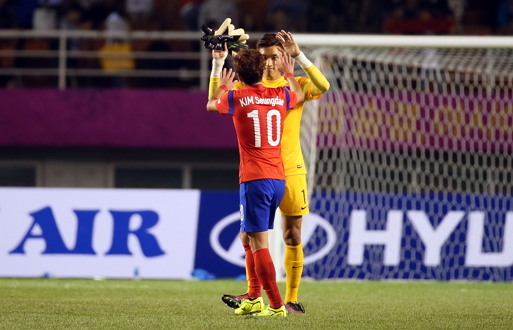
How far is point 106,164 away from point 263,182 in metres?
11.3

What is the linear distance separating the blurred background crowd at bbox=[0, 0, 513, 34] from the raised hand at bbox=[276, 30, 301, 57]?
28.6 ft

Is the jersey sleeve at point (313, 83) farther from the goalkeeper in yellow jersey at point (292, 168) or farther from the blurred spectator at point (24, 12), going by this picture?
the blurred spectator at point (24, 12)

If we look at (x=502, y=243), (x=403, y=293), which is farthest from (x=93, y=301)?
(x=502, y=243)

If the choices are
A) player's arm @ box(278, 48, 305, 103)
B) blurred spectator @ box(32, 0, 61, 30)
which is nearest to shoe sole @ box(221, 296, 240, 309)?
player's arm @ box(278, 48, 305, 103)

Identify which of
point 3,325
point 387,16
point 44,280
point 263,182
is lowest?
point 44,280

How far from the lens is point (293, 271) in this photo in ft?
26.5

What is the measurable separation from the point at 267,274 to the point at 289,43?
1754 millimetres

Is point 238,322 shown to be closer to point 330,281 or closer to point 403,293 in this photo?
point 403,293

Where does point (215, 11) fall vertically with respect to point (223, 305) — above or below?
above

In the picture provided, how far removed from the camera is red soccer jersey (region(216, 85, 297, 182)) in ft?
24.2

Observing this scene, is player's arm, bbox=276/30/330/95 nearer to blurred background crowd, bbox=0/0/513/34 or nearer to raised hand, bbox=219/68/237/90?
raised hand, bbox=219/68/237/90

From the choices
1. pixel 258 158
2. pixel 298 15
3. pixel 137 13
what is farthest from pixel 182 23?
pixel 258 158

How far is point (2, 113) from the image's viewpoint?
669 inches

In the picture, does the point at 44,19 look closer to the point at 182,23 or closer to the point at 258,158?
the point at 182,23
